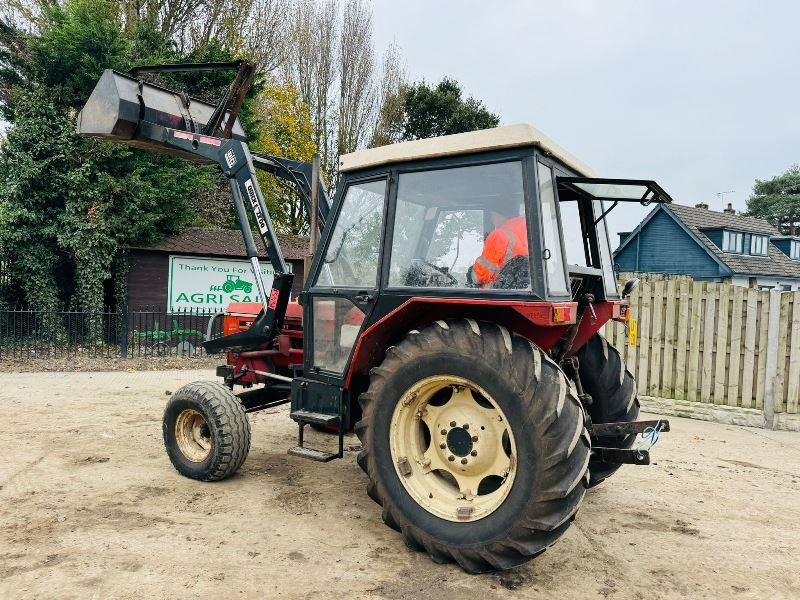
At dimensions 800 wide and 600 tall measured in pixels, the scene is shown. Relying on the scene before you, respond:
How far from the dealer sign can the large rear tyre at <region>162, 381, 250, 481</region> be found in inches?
352

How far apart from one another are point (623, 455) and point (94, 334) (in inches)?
466

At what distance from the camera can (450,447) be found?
11.2 feet

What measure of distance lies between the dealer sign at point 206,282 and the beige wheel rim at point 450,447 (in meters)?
10.5

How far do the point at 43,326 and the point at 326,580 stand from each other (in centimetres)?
1179

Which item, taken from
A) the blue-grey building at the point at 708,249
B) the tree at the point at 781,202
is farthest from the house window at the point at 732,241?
the tree at the point at 781,202

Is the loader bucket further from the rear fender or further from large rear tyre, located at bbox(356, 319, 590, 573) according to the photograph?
large rear tyre, located at bbox(356, 319, 590, 573)

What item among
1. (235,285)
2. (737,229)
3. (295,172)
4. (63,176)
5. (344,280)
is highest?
(737,229)

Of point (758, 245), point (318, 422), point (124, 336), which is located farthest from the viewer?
point (758, 245)

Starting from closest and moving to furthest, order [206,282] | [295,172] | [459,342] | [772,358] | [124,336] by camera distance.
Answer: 1. [459,342]
2. [295,172]
3. [772,358]
4. [124,336]
5. [206,282]

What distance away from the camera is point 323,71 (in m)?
24.3

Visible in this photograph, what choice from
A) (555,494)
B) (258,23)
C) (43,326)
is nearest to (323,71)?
(258,23)

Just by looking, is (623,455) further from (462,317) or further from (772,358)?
(772,358)

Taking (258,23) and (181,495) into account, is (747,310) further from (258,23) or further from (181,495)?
(258,23)

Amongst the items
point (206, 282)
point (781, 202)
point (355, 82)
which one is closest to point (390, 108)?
point (355, 82)
